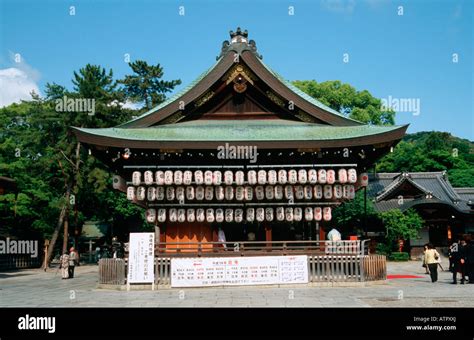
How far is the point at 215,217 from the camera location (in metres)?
22.5

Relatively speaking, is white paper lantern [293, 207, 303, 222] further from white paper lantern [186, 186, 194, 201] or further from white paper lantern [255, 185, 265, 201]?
white paper lantern [186, 186, 194, 201]

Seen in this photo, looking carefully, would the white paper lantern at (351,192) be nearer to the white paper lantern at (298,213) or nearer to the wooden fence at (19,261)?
the white paper lantern at (298,213)

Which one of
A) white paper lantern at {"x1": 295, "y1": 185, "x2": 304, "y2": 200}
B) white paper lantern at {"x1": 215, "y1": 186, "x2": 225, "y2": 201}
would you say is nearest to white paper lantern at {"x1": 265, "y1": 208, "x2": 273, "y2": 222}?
white paper lantern at {"x1": 295, "y1": 185, "x2": 304, "y2": 200}

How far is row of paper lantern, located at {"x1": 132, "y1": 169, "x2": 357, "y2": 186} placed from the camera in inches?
853

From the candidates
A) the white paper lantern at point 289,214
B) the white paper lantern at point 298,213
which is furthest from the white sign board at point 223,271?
the white paper lantern at point 298,213

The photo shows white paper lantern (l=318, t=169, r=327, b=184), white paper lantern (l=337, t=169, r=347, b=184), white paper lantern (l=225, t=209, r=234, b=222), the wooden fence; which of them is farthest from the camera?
the wooden fence

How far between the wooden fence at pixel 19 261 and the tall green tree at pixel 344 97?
37.8m

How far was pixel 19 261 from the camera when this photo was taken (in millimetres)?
41844

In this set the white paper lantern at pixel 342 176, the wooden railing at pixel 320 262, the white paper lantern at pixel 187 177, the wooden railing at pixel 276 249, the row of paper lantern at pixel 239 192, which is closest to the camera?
the wooden railing at pixel 320 262

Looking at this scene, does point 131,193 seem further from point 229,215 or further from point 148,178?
point 229,215

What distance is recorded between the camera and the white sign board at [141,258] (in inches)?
787

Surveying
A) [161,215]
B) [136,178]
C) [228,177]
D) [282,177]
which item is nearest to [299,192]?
[282,177]

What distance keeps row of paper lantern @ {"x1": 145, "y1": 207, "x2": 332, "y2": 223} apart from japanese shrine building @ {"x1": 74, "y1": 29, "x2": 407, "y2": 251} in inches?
1.9
